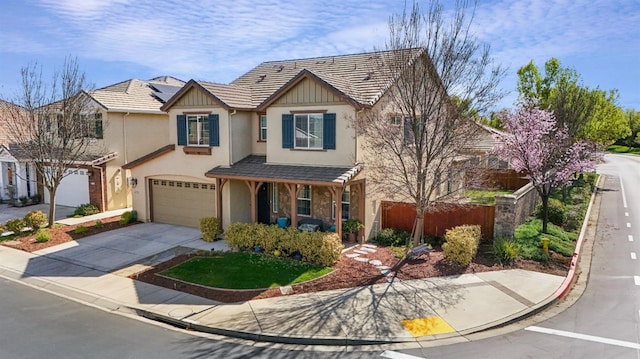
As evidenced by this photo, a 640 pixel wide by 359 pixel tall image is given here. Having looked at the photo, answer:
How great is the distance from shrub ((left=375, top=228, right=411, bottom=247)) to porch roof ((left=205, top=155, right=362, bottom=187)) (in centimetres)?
293

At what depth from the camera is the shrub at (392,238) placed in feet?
54.7

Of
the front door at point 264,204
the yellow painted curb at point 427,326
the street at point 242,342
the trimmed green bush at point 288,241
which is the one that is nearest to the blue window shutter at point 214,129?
the front door at point 264,204

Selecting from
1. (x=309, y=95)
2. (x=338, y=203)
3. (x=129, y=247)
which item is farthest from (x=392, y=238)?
(x=129, y=247)

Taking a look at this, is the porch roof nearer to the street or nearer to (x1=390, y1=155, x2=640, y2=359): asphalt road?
the street

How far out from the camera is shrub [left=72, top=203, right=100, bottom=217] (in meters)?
22.4

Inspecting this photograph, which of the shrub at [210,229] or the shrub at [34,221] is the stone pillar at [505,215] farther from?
the shrub at [34,221]

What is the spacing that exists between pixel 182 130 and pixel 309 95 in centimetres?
670

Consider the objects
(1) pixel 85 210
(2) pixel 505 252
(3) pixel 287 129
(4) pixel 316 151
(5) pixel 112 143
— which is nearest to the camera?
(2) pixel 505 252

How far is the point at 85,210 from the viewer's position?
22578 millimetres

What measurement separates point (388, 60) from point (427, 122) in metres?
2.33

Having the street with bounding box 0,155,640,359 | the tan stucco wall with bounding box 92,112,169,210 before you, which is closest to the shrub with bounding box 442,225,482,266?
the street with bounding box 0,155,640,359

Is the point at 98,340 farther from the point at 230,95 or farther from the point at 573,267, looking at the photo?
the point at 573,267

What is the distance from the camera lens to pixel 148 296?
12.0 meters

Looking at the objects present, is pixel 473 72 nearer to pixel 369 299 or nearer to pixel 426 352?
pixel 369 299
